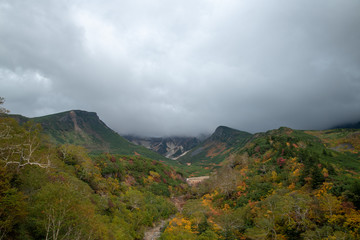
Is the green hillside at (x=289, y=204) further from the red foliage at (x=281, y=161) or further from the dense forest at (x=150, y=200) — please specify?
the dense forest at (x=150, y=200)

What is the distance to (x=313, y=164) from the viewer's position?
58.1 m

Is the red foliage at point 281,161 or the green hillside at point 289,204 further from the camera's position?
the red foliage at point 281,161

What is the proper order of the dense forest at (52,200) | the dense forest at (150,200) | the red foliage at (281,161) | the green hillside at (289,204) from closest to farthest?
the dense forest at (52,200)
the dense forest at (150,200)
the green hillside at (289,204)
the red foliage at (281,161)

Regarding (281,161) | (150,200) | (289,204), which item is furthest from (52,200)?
(281,161)

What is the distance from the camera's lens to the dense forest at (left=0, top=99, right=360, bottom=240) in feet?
93.2

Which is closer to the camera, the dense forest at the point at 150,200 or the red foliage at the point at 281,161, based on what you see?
the dense forest at the point at 150,200

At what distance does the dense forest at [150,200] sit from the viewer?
28.4 metres

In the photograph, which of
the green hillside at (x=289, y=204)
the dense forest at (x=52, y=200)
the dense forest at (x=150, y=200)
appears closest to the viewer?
the dense forest at (x=52, y=200)

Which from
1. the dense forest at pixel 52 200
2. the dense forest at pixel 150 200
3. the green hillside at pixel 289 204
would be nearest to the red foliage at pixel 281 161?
the green hillside at pixel 289 204

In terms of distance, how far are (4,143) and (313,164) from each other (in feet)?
291

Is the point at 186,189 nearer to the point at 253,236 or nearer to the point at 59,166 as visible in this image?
the point at 253,236

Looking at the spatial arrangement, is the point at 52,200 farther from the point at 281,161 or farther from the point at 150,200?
the point at 281,161

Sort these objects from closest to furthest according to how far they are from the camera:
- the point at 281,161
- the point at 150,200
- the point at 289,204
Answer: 1. the point at 289,204
2. the point at 281,161
3. the point at 150,200

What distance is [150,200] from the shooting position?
293ft
